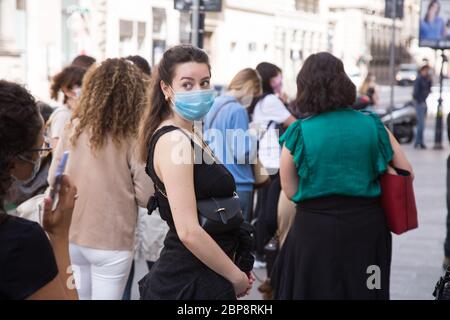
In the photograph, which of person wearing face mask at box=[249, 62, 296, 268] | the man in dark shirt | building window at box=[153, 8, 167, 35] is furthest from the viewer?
building window at box=[153, 8, 167, 35]

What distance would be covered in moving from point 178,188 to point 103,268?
1778 mm

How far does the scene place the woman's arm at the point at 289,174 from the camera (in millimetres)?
5215

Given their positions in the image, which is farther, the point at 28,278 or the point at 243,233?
the point at 243,233

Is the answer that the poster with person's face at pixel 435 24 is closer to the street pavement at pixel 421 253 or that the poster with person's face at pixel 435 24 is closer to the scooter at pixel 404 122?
the scooter at pixel 404 122

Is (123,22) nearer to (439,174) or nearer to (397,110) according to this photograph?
(397,110)

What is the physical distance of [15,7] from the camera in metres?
27.0

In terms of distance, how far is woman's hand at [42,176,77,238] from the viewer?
170 inches

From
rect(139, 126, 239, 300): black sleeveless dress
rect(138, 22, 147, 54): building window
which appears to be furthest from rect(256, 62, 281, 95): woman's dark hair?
rect(138, 22, 147, 54): building window

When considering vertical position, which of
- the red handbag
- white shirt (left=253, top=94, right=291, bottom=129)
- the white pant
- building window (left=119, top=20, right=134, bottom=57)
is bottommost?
the white pant

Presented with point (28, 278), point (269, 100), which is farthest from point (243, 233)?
point (269, 100)

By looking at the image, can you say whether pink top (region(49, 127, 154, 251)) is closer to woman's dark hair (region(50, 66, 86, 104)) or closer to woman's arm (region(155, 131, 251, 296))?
woman's dark hair (region(50, 66, 86, 104))

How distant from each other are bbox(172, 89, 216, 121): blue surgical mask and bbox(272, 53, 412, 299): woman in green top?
1354 mm
